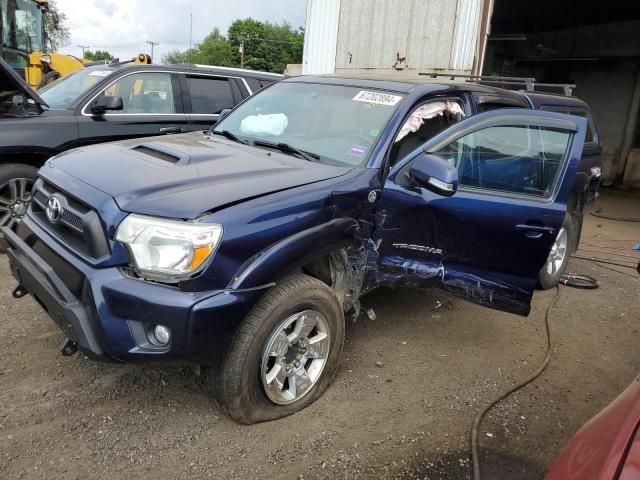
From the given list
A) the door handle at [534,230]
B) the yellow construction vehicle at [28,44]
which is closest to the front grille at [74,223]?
the door handle at [534,230]

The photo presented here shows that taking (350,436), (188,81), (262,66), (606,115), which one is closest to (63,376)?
(350,436)

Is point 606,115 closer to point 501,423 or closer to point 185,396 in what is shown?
point 501,423

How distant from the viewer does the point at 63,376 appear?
10.1ft

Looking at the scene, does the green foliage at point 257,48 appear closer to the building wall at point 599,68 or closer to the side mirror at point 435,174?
the building wall at point 599,68

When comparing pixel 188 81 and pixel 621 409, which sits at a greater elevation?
pixel 188 81

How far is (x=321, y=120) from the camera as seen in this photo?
11.4ft

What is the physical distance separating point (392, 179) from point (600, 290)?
349cm

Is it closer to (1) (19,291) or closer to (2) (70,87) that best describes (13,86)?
(2) (70,87)

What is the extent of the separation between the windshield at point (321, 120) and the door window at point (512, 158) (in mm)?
588

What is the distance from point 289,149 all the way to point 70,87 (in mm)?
3684

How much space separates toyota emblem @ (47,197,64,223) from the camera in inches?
106

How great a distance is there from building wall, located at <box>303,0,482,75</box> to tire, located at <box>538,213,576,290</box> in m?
4.15

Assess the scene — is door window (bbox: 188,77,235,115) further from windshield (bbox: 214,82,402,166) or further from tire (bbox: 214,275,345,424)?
tire (bbox: 214,275,345,424)

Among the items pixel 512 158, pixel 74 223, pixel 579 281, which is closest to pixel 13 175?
pixel 74 223
